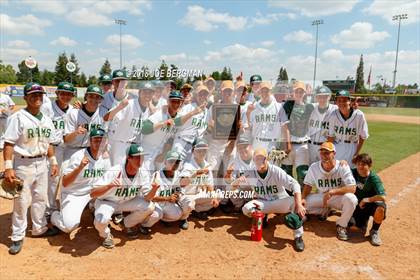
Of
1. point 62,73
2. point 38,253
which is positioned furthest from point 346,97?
point 62,73

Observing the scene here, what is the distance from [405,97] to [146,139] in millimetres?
51596

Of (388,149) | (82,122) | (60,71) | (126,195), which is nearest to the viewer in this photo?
(126,195)

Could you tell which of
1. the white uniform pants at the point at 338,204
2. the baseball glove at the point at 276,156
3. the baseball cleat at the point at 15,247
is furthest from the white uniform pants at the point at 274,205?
the baseball cleat at the point at 15,247

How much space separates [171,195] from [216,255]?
1.27 metres

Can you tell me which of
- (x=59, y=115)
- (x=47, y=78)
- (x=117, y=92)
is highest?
(x=47, y=78)

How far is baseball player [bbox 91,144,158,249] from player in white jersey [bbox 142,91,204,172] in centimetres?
60

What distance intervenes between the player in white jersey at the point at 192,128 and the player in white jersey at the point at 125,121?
29.9 inches

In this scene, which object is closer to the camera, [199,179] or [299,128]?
[199,179]

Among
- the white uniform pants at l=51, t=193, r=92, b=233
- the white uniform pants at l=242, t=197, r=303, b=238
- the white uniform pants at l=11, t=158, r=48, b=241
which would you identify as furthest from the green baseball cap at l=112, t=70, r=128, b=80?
the white uniform pants at l=242, t=197, r=303, b=238

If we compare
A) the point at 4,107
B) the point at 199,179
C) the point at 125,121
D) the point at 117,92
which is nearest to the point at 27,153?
the point at 125,121

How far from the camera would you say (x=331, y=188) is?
522 centimetres

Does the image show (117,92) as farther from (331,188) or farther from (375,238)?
(375,238)

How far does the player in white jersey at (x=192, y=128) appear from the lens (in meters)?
5.75

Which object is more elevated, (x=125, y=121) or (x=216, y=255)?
(x=125, y=121)
